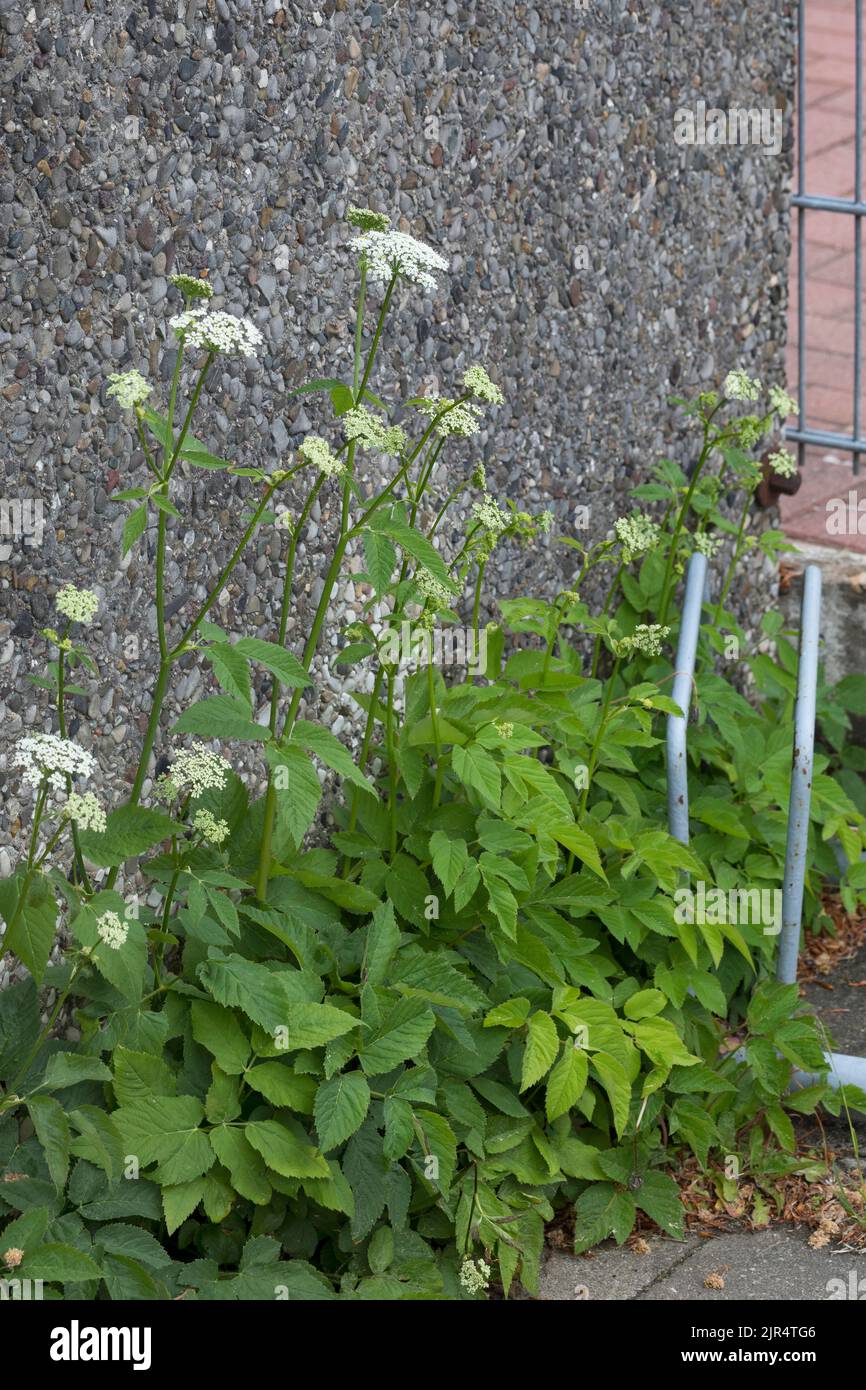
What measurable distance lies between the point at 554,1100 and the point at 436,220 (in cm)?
194

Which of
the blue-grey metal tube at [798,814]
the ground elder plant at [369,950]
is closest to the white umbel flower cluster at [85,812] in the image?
the ground elder plant at [369,950]

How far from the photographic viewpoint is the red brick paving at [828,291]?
5.72 metres

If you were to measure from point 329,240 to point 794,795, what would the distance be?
5.45 feet

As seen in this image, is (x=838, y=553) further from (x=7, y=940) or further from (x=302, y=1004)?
(x=7, y=940)

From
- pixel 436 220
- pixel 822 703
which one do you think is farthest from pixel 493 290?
pixel 822 703

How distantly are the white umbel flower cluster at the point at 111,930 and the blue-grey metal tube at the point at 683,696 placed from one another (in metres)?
1.59

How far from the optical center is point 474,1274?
118 inches

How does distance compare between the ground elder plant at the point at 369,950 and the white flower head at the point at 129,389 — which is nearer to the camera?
the white flower head at the point at 129,389

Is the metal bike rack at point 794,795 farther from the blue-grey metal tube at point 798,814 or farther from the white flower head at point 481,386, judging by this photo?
the white flower head at point 481,386

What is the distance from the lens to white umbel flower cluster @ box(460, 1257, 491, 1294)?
2996 mm

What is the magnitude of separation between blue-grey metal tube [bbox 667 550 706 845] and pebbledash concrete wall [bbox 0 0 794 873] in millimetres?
320

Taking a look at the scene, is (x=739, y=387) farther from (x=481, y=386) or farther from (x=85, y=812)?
(x=85, y=812)
